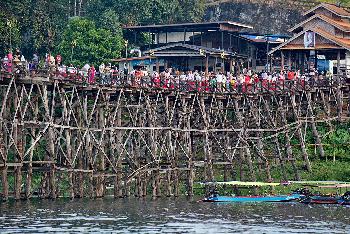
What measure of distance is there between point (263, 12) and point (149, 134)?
36417 millimetres

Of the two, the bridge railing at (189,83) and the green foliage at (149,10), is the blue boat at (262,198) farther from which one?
the green foliage at (149,10)

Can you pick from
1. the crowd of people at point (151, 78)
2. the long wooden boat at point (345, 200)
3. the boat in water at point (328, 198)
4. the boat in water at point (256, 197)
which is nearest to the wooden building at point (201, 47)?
the crowd of people at point (151, 78)

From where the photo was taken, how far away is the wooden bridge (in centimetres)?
5450

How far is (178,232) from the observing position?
150ft

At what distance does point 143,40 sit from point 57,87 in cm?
3260

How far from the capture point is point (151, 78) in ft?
202

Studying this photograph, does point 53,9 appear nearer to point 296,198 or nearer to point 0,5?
point 0,5

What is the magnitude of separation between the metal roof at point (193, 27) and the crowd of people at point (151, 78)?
38.1 feet

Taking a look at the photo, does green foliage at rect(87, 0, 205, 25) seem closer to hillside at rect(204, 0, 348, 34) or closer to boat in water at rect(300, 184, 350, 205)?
hillside at rect(204, 0, 348, 34)

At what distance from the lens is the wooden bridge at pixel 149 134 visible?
5450cm

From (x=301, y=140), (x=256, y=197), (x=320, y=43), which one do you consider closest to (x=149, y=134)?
(x=256, y=197)

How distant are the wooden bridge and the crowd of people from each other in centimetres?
35

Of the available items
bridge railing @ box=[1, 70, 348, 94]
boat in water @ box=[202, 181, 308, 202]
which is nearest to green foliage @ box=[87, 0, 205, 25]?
bridge railing @ box=[1, 70, 348, 94]

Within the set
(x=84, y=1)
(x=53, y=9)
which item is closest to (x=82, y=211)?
(x=53, y=9)
